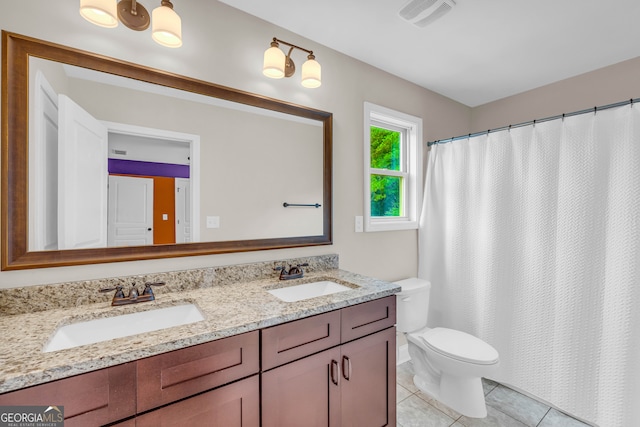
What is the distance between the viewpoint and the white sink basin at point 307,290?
157 cm

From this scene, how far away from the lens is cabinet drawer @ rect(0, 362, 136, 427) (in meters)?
0.71

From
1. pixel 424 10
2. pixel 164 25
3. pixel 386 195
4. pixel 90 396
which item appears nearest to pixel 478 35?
pixel 424 10

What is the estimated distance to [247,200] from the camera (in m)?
1.63

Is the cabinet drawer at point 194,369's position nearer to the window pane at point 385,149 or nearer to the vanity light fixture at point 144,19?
the vanity light fixture at point 144,19

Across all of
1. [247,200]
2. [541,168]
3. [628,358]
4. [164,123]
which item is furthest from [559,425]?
[164,123]

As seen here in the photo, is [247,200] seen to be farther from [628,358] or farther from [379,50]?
[628,358]

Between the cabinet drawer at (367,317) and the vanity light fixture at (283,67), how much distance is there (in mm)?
1255

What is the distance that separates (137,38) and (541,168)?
2.39m

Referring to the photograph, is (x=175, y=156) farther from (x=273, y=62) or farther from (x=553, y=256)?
(x=553, y=256)

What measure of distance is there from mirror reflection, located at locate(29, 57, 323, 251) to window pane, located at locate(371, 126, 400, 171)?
73 centimetres

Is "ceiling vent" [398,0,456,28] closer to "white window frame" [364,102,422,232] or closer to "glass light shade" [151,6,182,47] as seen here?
"white window frame" [364,102,422,232]

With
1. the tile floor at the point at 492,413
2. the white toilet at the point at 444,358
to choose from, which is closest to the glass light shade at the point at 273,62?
the white toilet at the point at 444,358

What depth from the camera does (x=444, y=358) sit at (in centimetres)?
178

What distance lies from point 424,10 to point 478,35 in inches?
18.9
